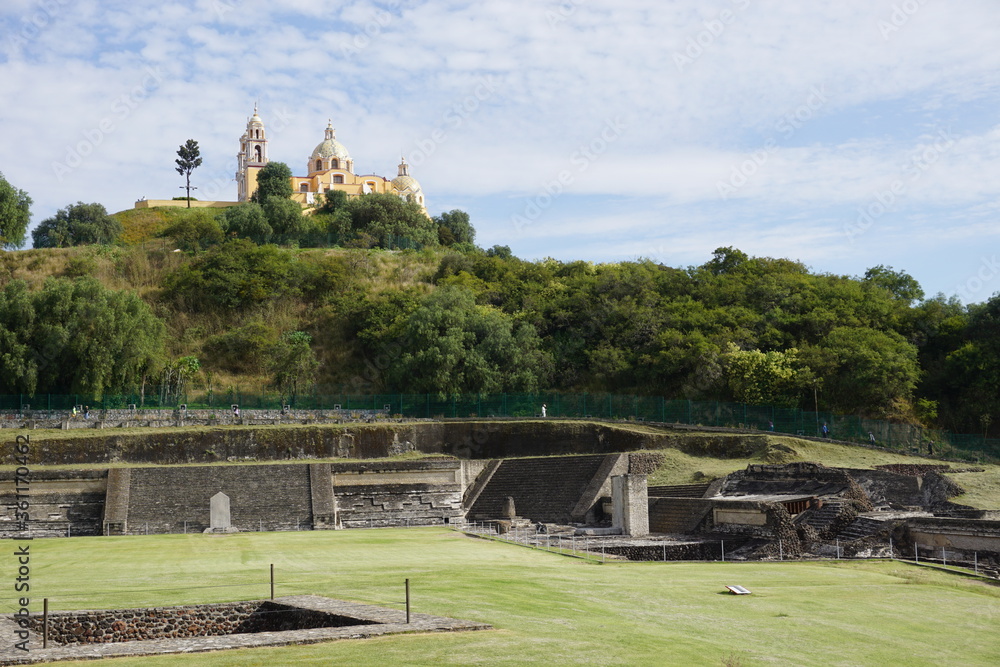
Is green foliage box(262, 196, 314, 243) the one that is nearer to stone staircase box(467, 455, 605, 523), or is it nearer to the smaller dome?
the smaller dome

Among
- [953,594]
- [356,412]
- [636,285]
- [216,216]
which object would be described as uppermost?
[216,216]

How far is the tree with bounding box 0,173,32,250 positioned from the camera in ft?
222

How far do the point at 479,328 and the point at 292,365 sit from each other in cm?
1143

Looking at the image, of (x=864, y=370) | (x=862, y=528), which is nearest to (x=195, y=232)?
(x=864, y=370)

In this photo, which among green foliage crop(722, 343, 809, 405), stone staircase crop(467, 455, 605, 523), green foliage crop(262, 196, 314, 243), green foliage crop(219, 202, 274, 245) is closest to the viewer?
stone staircase crop(467, 455, 605, 523)

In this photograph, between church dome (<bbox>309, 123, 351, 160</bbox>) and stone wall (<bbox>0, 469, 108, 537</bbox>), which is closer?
stone wall (<bbox>0, 469, 108, 537</bbox>)

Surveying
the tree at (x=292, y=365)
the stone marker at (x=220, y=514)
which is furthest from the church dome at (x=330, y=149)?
the stone marker at (x=220, y=514)

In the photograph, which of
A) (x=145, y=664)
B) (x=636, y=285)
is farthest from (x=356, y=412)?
(x=145, y=664)

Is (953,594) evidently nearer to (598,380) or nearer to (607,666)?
(607,666)

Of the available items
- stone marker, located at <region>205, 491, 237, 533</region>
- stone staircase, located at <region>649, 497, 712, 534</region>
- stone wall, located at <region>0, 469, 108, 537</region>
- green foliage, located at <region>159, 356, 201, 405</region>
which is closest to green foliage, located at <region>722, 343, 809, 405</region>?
stone staircase, located at <region>649, 497, 712, 534</region>

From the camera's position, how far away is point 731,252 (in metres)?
65.1

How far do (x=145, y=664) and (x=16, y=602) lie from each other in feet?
24.0

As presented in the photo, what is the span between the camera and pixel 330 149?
331 feet

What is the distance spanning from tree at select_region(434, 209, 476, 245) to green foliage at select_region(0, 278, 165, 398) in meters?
38.5
